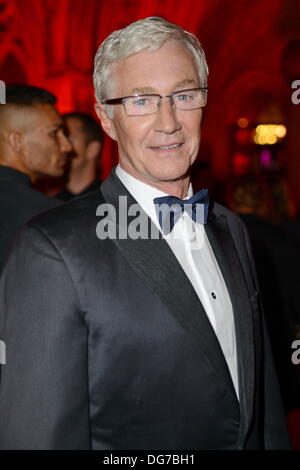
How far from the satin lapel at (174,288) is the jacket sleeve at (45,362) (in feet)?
0.56

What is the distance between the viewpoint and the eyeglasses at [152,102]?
5.25 ft

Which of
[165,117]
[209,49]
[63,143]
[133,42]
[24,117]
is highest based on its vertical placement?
[209,49]

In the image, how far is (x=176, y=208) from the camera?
167 cm

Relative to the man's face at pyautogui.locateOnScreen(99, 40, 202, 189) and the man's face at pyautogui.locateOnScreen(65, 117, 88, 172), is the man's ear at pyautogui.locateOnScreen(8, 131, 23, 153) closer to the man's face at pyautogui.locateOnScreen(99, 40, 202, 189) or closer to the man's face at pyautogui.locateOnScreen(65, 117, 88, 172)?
the man's face at pyautogui.locateOnScreen(65, 117, 88, 172)

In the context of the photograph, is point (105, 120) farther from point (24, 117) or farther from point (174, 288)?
point (24, 117)

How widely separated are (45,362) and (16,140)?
191 centimetres

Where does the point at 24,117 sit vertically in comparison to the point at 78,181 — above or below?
above

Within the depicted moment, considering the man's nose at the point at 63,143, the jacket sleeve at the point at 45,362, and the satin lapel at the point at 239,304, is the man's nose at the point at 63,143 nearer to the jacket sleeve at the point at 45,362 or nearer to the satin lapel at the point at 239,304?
the satin lapel at the point at 239,304

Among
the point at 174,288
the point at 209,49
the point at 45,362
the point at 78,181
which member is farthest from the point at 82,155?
the point at 209,49

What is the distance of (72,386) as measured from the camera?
140cm

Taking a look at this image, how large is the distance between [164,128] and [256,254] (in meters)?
2.12

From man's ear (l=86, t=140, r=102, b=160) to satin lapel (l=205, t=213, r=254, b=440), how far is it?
8.47 feet

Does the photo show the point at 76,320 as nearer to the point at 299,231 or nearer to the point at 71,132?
the point at 299,231
